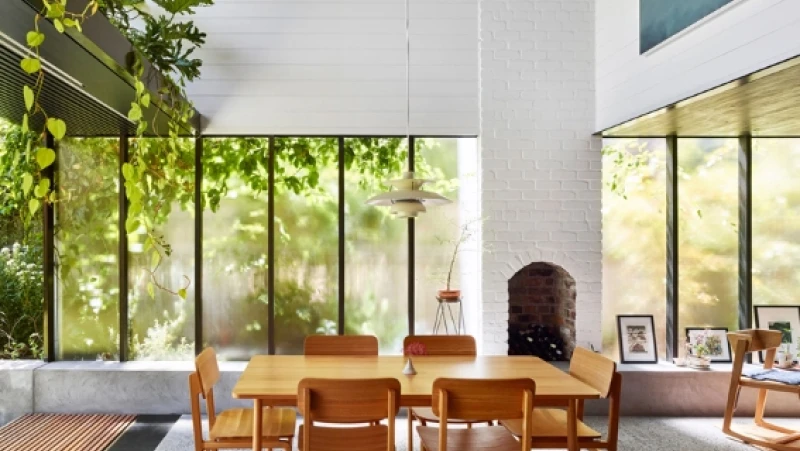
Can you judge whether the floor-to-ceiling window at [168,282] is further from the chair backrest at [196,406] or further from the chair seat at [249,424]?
the chair backrest at [196,406]

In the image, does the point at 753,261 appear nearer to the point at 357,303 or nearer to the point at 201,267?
the point at 357,303

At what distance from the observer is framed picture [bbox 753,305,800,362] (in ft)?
19.7

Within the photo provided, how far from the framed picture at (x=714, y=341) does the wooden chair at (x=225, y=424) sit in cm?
396

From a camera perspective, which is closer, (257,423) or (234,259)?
(257,423)

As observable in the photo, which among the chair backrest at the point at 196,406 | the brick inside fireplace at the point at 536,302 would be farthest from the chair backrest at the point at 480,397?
the brick inside fireplace at the point at 536,302

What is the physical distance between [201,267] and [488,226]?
8.88ft

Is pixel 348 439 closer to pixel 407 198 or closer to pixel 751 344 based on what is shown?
pixel 407 198

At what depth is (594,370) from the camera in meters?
3.96

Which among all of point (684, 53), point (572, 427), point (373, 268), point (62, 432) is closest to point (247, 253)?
point (373, 268)

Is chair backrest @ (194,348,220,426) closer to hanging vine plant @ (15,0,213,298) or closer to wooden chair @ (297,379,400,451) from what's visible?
hanging vine plant @ (15,0,213,298)

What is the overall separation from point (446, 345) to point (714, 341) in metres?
2.93

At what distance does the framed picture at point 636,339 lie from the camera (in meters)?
6.14

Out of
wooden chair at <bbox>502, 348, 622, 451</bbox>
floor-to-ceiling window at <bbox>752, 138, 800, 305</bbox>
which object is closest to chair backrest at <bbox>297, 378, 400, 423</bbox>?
wooden chair at <bbox>502, 348, 622, 451</bbox>

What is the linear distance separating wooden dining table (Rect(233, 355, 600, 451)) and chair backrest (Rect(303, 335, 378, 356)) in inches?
6.1
